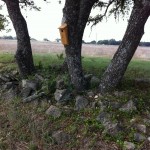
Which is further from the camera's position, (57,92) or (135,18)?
(57,92)

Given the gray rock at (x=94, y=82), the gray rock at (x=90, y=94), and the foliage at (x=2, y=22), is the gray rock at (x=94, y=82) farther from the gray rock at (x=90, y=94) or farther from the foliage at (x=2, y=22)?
the foliage at (x=2, y=22)

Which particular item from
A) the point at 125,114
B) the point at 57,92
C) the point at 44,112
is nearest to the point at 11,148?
the point at 44,112

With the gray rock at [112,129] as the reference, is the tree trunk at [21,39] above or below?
above

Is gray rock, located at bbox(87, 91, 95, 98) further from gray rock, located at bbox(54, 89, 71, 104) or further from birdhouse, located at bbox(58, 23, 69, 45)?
birdhouse, located at bbox(58, 23, 69, 45)

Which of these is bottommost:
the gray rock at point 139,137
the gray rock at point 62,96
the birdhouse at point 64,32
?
the gray rock at point 139,137

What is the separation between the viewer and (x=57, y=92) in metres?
9.02

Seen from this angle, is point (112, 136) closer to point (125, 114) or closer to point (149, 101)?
point (125, 114)

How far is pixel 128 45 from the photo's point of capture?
28.2 feet

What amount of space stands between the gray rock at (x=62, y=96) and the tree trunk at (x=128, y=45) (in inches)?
29.9

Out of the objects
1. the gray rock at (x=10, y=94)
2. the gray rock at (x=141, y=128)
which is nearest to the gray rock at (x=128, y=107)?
the gray rock at (x=141, y=128)

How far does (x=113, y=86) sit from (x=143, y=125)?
1.62m

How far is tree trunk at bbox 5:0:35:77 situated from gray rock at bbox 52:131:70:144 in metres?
3.40

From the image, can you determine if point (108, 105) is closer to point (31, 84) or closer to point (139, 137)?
point (139, 137)

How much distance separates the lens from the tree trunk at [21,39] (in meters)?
10.7
